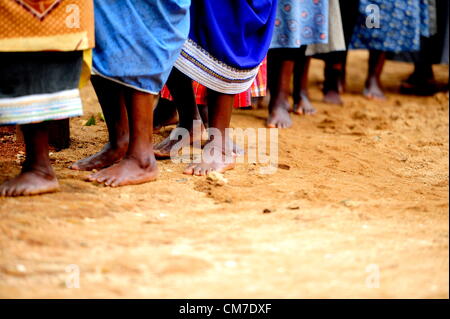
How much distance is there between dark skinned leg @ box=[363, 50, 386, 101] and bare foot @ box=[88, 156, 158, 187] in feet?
11.6

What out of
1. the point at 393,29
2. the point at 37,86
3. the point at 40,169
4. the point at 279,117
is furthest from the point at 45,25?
the point at 393,29

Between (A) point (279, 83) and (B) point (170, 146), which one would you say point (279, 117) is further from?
(B) point (170, 146)

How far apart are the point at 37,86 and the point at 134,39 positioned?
0.49 metres

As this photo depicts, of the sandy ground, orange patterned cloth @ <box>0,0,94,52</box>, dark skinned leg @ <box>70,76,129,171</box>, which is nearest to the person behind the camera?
the sandy ground

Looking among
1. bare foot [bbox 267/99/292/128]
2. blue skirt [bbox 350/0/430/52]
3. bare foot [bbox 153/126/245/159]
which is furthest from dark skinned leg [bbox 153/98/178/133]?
blue skirt [bbox 350/0/430/52]

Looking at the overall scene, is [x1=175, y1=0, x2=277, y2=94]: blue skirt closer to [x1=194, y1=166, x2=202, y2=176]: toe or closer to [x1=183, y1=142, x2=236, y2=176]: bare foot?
[x1=183, y1=142, x2=236, y2=176]: bare foot

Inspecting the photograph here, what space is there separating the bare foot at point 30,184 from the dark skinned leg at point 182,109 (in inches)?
33.9

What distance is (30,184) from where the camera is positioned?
102 inches

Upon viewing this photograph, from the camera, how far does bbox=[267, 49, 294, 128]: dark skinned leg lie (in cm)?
458

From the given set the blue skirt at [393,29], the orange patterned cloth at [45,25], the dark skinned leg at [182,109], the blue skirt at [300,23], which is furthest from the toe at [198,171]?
the blue skirt at [393,29]

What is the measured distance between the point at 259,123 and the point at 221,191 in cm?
183

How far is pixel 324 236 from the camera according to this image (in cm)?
222

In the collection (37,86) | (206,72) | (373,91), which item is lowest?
(373,91)
